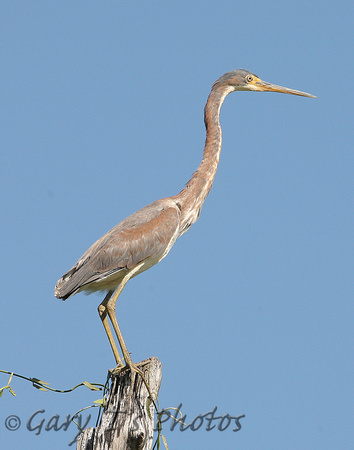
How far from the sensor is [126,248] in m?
6.36

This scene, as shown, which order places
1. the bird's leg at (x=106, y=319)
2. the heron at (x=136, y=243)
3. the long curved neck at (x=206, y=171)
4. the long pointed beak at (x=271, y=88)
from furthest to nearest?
the long pointed beak at (x=271, y=88), the long curved neck at (x=206, y=171), the heron at (x=136, y=243), the bird's leg at (x=106, y=319)

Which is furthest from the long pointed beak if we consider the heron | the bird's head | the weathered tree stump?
the weathered tree stump

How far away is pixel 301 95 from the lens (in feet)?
26.6

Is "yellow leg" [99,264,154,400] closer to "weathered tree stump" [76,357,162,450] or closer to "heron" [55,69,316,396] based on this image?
"heron" [55,69,316,396]

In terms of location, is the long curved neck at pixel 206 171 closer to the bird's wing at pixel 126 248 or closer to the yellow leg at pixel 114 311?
the bird's wing at pixel 126 248

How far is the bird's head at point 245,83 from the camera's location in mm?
7723

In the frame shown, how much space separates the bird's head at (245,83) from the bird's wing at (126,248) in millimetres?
1912

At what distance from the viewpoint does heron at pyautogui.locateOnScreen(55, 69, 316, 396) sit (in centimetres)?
620

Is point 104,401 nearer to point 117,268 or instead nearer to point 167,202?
point 117,268

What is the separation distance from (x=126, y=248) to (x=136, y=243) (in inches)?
4.3

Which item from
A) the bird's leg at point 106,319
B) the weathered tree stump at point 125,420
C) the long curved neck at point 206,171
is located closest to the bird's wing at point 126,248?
the bird's leg at point 106,319

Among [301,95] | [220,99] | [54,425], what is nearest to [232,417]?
[54,425]

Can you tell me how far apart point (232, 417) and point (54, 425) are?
1.14 metres

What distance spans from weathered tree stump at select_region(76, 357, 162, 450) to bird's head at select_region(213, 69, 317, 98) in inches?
178
